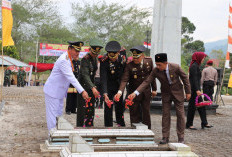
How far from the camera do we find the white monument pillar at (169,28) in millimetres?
12648

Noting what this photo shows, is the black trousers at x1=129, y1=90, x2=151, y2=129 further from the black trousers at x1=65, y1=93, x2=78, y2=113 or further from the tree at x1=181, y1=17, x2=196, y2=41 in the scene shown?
the tree at x1=181, y1=17, x2=196, y2=41

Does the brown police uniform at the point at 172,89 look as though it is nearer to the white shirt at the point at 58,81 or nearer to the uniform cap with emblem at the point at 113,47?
the uniform cap with emblem at the point at 113,47

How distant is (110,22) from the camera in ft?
167

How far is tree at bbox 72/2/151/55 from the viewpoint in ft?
158

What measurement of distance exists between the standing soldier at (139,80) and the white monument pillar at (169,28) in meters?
5.64

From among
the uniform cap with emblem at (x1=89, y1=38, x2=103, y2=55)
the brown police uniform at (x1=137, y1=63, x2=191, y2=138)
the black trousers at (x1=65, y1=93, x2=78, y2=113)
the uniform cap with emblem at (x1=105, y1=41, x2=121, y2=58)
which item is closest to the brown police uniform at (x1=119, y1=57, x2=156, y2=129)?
the brown police uniform at (x1=137, y1=63, x2=191, y2=138)

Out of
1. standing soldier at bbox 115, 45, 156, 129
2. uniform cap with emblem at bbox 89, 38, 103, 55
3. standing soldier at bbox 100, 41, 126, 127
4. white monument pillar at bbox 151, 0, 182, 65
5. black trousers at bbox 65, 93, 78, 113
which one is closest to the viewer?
uniform cap with emblem at bbox 89, 38, 103, 55

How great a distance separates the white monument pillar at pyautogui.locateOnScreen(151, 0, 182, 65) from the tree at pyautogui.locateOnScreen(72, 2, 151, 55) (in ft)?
115

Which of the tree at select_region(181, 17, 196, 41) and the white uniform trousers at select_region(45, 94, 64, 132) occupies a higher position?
the tree at select_region(181, 17, 196, 41)

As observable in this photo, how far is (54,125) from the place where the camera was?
21.9 feet

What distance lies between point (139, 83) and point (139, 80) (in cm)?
6

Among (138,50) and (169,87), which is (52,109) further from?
(169,87)

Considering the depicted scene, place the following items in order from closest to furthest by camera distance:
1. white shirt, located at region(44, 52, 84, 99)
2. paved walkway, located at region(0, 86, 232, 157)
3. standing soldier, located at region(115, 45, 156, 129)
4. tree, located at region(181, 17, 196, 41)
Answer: paved walkway, located at region(0, 86, 232, 157), white shirt, located at region(44, 52, 84, 99), standing soldier, located at region(115, 45, 156, 129), tree, located at region(181, 17, 196, 41)

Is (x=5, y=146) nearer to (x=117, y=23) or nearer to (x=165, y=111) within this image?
(x=165, y=111)
